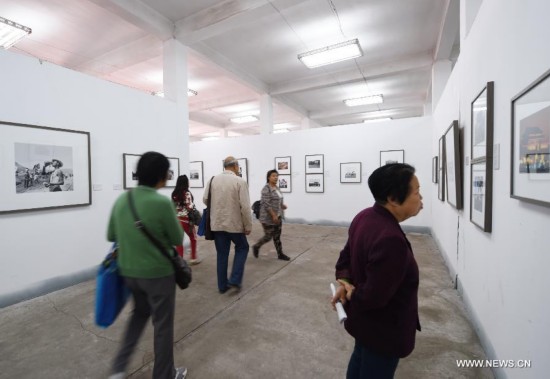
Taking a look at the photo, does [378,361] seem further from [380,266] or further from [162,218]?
[162,218]

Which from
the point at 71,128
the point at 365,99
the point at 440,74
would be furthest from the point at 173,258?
the point at 365,99

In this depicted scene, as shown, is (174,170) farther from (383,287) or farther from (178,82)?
(383,287)

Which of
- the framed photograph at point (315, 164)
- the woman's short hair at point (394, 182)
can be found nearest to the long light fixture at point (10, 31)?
the woman's short hair at point (394, 182)

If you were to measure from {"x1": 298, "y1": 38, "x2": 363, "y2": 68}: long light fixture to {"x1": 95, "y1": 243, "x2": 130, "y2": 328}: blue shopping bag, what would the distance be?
5.52m

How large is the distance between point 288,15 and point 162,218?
501cm

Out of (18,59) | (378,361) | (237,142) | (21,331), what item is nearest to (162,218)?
(378,361)

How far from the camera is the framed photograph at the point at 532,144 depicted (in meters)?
1.20

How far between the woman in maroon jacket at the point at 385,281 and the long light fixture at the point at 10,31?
625 centimetres

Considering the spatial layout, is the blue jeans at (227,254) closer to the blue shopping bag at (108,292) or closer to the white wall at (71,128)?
the blue shopping bag at (108,292)

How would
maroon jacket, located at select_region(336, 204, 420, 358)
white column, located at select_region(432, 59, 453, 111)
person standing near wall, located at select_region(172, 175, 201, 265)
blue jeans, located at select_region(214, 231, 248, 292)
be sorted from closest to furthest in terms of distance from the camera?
1. maroon jacket, located at select_region(336, 204, 420, 358)
2. blue jeans, located at select_region(214, 231, 248, 292)
3. person standing near wall, located at select_region(172, 175, 201, 265)
4. white column, located at select_region(432, 59, 453, 111)

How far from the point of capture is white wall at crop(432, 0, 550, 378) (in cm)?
132

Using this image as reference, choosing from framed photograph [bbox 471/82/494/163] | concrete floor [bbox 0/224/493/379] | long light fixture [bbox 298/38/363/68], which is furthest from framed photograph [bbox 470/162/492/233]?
long light fixture [bbox 298/38/363/68]

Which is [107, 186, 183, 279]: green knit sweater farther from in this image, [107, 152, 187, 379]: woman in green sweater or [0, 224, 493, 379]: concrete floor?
[0, 224, 493, 379]: concrete floor

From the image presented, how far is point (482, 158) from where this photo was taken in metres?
2.17
